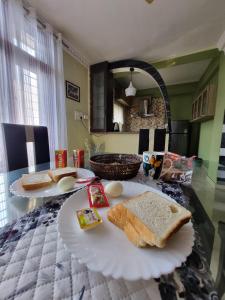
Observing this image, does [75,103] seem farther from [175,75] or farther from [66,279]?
[66,279]

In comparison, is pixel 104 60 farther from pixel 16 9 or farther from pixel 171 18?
pixel 16 9

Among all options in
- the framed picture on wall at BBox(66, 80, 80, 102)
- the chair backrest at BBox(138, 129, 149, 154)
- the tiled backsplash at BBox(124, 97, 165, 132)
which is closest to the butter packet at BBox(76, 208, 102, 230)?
the chair backrest at BBox(138, 129, 149, 154)

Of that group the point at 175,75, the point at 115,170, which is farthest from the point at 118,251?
the point at 175,75

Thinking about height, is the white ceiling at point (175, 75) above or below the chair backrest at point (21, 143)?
above

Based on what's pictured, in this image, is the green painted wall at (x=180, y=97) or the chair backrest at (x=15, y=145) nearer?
the chair backrest at (x=15, y=145)

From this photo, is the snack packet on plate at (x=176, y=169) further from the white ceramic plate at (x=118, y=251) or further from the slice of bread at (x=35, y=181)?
the slice of bread at (x=35, y=181)

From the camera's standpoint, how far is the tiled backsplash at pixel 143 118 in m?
4.19

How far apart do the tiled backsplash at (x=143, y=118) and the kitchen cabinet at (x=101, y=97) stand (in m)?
1.77

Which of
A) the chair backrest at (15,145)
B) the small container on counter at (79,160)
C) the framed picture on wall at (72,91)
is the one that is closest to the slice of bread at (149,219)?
the small container on counter at (79,160)

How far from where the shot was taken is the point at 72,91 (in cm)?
242

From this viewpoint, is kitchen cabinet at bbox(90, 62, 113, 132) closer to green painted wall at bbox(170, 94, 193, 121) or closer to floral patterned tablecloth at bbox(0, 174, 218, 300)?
green painted wall at bbox(170, 94, 193, 121)

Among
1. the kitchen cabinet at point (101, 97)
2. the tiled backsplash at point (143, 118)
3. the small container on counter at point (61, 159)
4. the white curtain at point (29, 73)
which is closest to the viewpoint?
the small container on counter at point (61, 159)

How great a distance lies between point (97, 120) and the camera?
2867 millimetres

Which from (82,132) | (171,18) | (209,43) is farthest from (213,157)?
(82,132)
